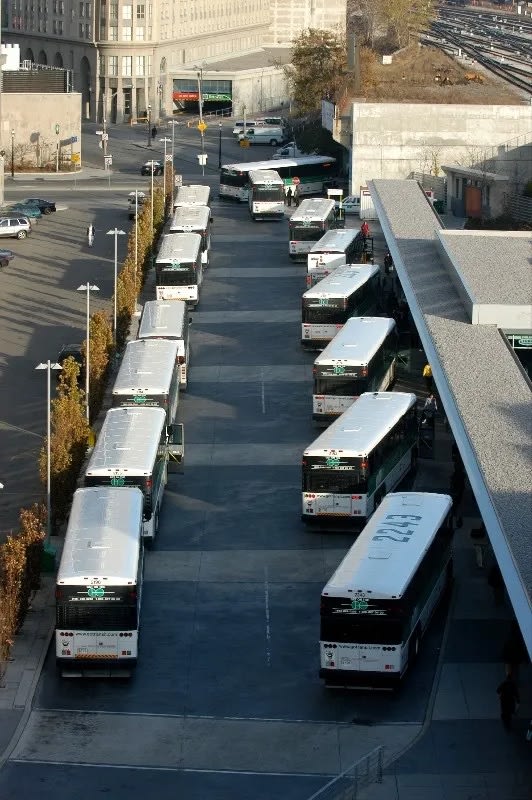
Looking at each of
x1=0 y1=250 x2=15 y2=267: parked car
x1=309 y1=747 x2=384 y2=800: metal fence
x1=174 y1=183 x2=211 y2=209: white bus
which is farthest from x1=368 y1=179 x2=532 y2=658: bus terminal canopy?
x1=0 y1=250 x2=15 y2=267: parked car

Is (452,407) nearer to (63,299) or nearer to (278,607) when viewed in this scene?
(278,607)

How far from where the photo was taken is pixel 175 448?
163 ft

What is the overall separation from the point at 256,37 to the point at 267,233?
10461cm

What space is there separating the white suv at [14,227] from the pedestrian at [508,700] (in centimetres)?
6177

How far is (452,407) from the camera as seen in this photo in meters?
43.4

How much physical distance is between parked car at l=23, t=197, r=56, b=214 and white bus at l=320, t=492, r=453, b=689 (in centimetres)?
6424

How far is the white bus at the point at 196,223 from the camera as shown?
81.1 metres

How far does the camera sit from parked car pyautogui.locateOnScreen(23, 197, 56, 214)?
98.2m

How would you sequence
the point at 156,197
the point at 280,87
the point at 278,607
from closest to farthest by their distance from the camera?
the point at 278,607
the point at 156,197
the point at 280,87

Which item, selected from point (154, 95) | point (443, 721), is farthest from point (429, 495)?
point (154, 95)

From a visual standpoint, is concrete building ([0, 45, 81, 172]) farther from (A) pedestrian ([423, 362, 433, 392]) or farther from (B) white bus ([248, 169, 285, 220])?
(A) pedestrian ([423, 362, 433, 392])

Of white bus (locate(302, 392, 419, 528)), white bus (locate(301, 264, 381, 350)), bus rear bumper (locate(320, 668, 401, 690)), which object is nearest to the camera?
bus rear bumper (locate(320, 668, 401, 690))

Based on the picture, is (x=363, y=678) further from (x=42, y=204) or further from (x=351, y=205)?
(x=42, y=204)

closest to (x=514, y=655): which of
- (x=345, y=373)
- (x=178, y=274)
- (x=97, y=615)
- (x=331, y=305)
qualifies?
(x=97, y=615)
